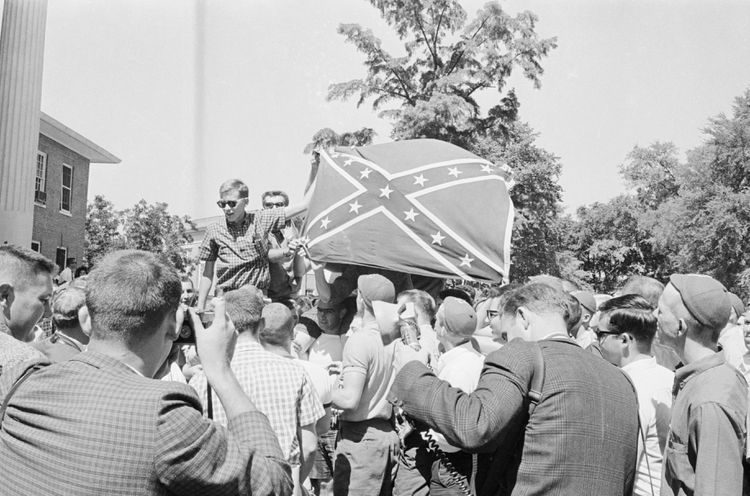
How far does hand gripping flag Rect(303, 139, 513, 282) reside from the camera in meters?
6.44

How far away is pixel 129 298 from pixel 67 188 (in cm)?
2665

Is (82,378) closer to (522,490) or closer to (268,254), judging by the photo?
(522,490)

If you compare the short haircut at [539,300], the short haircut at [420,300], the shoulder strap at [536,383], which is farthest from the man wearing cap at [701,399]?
the short haircut at [420,300]

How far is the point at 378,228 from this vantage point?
652 cm

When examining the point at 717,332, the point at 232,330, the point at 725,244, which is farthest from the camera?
the point at 725,244

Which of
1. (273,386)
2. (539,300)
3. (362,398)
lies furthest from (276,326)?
(539,300)

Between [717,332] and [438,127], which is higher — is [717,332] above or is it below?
below

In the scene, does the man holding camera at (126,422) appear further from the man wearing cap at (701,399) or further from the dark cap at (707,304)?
the dark cap at (707,304)

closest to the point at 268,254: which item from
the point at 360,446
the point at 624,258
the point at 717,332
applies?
the point at 360,446

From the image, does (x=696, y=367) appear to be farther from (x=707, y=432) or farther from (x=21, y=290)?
(x=21, y=290)

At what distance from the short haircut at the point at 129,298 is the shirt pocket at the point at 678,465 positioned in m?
1.87

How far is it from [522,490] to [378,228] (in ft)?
13.5

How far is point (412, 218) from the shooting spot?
259 inches

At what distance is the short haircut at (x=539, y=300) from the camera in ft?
9.57
